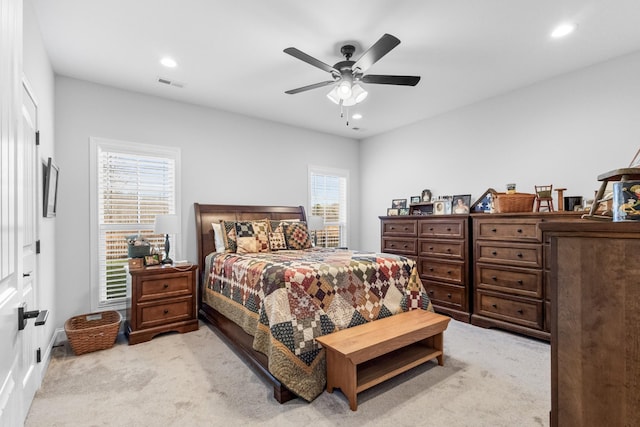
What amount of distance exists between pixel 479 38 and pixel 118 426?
387cm

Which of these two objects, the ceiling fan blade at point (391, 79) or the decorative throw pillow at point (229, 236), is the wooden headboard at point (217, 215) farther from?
the ceiling fan blade at point (391, 79)

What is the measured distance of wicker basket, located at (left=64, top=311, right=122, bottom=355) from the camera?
2.82 metres

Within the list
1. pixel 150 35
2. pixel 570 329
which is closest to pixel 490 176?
pixel 570 329

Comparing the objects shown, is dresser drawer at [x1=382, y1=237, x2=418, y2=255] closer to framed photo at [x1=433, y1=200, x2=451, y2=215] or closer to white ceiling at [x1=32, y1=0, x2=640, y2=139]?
framed photo at [x1=433, y1=200, x2=451, y2=215]

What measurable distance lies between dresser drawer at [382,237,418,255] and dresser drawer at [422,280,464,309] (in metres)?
0.47

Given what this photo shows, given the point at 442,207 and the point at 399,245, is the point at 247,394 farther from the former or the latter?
the point at 442,207

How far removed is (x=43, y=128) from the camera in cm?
270

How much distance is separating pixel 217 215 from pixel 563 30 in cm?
406

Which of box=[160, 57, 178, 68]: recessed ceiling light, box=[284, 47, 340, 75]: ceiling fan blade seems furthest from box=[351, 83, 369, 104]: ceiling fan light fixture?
box=[160, 57, 178, 68]: recessed ceiling light

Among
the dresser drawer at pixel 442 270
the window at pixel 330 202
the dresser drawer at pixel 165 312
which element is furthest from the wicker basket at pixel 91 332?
the dresser drawer at pixel 442 270

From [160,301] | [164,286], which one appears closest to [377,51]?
[164,286]

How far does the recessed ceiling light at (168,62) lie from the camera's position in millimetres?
3006

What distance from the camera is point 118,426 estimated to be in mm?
1874

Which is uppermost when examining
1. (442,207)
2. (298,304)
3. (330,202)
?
(330,202)
